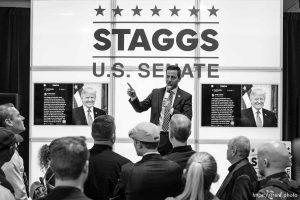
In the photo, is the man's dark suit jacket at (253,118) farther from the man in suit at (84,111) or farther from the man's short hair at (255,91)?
the man in suit at (84,111)

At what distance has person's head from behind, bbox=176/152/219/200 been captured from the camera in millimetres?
2889

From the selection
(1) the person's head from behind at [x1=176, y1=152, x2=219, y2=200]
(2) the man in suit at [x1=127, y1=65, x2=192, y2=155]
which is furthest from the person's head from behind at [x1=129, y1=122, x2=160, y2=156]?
(2) the man in suit at [x1=127, y1=65, x2=192, y2=155]

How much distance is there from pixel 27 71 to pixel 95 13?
2253mm

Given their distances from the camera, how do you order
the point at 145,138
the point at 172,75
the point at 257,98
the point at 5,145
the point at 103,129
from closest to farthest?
1. the point at 5,145
2. the point at 145,138
3. the point at 103,129
4. the point at 172,75
5. the point at 257,98

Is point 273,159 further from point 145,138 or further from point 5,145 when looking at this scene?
point 5,145

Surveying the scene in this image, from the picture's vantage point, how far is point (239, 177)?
12.2ft

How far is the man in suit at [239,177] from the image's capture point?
364 cm

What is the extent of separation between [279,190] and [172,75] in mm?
3002

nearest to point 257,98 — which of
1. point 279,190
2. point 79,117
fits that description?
point 79,117

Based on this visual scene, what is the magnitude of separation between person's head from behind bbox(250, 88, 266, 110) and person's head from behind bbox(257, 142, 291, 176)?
4.00 meters

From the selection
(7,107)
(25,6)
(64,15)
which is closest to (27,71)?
(25,6)

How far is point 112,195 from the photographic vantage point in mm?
3824

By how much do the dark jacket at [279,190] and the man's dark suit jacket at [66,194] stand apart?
1177mm

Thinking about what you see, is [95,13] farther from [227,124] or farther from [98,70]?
[227,124]
